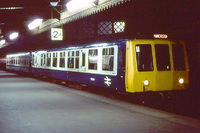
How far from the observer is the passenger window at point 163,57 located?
1158 cm

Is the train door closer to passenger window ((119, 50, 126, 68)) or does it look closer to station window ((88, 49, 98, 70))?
station window ((88, 49, 98, 70))

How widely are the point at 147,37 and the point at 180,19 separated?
3.86 metres

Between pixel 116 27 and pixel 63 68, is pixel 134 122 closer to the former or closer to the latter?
pixel 63 68

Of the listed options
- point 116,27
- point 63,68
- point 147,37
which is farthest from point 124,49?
point 116,27

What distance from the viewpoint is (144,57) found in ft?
37.7

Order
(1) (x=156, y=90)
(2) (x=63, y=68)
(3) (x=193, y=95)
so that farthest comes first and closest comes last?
(2) (x=63, y=68) < (3) (x=193, y=95) < (1) (x=156, y=90)

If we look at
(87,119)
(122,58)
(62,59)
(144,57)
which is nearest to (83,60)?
(62,59)

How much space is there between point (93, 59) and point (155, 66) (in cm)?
436

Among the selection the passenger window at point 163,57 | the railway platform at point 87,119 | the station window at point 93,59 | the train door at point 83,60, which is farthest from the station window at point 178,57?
the train door at point 83,60

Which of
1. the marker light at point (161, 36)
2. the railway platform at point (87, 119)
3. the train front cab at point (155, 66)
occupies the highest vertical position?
the marker light at point (161, 36)

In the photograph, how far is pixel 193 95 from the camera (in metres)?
15.3

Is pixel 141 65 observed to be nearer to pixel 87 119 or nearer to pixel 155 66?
pixel 155 66

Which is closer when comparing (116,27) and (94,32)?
(116,27)

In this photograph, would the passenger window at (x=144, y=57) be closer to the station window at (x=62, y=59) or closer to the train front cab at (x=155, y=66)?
the train front cab at (x=155, y=66)
